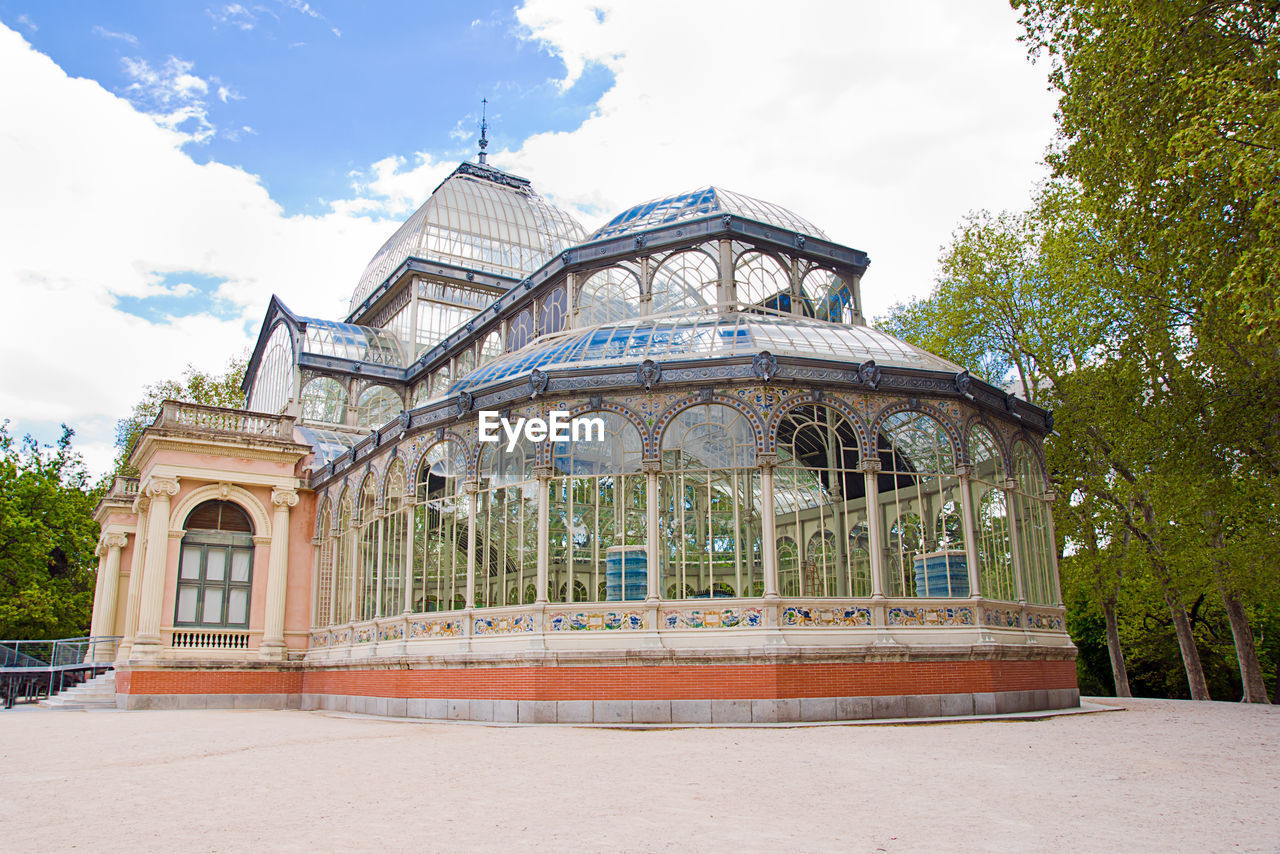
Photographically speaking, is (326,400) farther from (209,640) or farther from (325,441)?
(209,640)

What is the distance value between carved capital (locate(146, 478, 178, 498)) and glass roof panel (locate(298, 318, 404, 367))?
23.7 feet

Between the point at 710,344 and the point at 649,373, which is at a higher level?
the point at 710,344

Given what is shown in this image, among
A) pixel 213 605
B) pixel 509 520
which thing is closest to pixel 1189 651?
pixel 509 520

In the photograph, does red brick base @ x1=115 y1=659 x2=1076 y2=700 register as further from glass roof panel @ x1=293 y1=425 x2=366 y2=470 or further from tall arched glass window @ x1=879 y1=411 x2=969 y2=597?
glass roof panel @ x1=293 y1=425 x2=366 y2=470

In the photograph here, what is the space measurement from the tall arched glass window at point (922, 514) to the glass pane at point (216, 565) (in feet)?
52.1

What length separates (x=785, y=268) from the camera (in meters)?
20.6

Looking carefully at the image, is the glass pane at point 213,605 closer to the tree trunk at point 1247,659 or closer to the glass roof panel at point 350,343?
the glass roof panel at point 350,343

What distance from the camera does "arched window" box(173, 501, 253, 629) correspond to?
22.7 meters

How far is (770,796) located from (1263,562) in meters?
18.1

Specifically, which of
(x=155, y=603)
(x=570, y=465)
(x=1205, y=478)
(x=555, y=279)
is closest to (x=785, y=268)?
(x=555, y=279)

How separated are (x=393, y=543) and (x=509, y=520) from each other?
3404mm

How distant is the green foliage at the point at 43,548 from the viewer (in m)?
34.4

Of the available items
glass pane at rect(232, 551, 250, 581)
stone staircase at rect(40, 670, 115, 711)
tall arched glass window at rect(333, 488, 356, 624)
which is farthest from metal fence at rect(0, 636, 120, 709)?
tall arched glass window at rect(333, 488, 356, 624)

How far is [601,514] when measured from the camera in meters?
16.3
